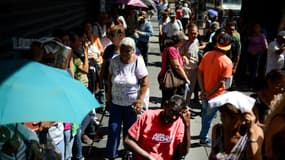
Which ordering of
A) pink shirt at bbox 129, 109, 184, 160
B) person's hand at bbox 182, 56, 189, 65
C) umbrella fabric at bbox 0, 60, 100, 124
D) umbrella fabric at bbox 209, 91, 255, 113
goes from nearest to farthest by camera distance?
umbrella fabric at bbox 0, 60, 100, 124 → umbrella fabric at bbox 209, 91, 255, 113 → pink shirt at bbox 129, 109, 184, 160 → person's hand at bbox 182, 56, 189, 65

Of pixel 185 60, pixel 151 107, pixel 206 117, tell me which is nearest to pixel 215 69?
pixel 206 117

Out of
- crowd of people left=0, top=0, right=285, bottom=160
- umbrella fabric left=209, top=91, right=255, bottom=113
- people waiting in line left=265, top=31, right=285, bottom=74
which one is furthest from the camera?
people waiting in line left=265, top=31, right=285, bottom=74

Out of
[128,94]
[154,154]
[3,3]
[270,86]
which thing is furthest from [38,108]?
[3,3]

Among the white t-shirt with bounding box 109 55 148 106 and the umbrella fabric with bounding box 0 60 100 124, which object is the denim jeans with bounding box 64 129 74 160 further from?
the umbrella fabric with bounding box 0 60 100 124

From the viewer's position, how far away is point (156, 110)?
475cm

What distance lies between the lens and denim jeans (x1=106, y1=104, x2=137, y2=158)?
6.06 meters

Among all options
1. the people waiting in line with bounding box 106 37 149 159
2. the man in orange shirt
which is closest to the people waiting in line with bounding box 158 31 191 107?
the man in orange shirt

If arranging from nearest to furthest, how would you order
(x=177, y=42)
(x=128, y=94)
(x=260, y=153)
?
(x=260, y=153) → (x=128, y=94) → (x=177, y=42)

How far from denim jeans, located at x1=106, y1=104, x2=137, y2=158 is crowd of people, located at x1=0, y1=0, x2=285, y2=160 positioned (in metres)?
0.01

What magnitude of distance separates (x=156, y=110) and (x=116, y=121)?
1424mm

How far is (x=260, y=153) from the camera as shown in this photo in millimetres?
3463

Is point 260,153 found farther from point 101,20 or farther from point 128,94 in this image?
point 101,20

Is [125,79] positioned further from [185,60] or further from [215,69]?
[185,60]

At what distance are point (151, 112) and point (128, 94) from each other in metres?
1.33
